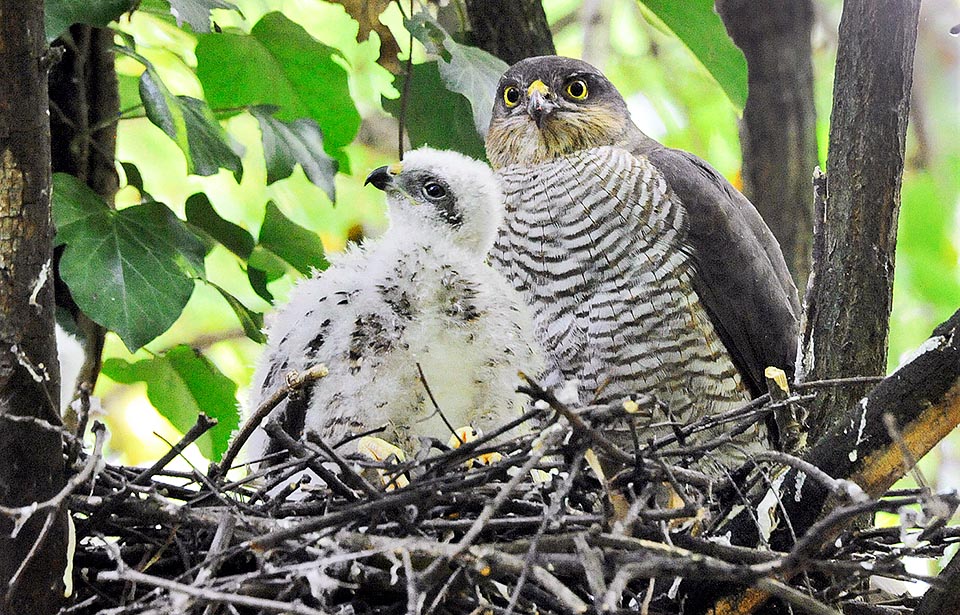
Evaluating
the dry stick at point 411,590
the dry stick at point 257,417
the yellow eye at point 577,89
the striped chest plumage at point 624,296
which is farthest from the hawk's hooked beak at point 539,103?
the dry stick at point 411,590

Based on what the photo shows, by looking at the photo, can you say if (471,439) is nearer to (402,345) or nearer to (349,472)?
(402,345)

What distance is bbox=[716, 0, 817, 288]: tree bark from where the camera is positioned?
14.1ft

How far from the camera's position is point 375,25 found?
11.3ft

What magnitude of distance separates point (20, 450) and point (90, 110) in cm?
164

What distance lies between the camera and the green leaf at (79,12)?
2684 mm

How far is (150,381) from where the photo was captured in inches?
133

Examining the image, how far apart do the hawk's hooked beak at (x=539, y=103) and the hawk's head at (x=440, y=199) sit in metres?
0.79

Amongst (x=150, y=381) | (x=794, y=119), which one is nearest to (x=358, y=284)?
(x=150, y=381)

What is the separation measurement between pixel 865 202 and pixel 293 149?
147 cm

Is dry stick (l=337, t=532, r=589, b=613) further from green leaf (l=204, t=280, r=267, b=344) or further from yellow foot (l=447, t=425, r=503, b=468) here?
green leaf (l=204, t=280, r=267, b=344)

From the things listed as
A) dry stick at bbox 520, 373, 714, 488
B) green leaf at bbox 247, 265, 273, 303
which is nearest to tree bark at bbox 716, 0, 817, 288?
green leaf at bbox 247, 265, 273, 303

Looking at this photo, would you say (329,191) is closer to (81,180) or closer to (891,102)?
(81,180)

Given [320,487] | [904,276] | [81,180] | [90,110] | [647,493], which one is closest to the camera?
[647,493]

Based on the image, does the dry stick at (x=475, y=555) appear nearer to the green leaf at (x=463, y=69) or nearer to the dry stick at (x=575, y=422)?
the dry stick at (x=575, y=422)
